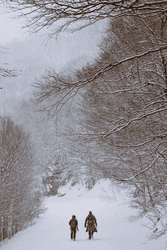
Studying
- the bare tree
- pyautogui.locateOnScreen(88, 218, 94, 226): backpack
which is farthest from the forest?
pyautogui.locateOnScreen(88, 218, 94, 226): backpack

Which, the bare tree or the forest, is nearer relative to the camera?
the forest

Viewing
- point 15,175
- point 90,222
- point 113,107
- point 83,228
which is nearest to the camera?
point 113,107

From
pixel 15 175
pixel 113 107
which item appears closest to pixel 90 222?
pixel 15 175

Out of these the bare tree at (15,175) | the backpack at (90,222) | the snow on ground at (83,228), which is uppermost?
the bare tree at (15,175)

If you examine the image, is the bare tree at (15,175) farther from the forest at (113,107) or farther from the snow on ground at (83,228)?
the snow on ground at (83,228)

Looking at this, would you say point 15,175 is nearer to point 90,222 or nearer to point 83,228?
point 90,222

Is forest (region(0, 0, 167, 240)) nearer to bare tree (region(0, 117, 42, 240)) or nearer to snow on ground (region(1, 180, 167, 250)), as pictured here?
bare tree (region(0, 117, 42, 240))

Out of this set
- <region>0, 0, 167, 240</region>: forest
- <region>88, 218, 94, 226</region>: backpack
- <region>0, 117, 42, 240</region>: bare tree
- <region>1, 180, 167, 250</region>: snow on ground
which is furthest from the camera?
<region>0, 117, 42, 240</region>: bare tree

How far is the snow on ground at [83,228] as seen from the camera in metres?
Answer: 8.57

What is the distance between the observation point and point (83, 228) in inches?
584

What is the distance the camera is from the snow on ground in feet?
28.1

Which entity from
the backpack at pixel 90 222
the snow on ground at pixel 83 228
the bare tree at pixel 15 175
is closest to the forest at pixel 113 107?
the bare tree at pixel 15 175

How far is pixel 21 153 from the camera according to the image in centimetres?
1393

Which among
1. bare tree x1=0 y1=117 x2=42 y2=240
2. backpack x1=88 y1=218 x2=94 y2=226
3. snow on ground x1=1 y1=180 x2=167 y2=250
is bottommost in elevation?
snow on ground x1=1 y1=180 x2=167 y2=250
